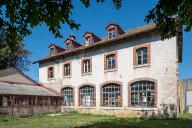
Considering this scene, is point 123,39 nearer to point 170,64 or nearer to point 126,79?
point 126,79

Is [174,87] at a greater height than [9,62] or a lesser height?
lesser

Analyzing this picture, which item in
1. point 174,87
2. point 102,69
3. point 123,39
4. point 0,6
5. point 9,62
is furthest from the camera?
point 9,62

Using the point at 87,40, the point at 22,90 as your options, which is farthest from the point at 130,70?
the point at 22,90

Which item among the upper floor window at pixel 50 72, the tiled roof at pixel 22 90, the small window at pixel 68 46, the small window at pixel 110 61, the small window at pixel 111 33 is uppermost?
the small window at pixel 111 33

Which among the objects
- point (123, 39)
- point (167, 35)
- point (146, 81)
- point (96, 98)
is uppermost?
point (123, 39)

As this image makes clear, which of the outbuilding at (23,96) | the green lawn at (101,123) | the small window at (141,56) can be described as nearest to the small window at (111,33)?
the small window at (141,56)

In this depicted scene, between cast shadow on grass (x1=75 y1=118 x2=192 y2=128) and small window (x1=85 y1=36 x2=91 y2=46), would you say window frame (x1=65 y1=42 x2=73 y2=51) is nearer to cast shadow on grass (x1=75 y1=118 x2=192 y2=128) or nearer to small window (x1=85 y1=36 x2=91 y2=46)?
small window (x1=85 y1=36 x2=91 y2=46)

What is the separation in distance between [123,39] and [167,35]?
1585 cm

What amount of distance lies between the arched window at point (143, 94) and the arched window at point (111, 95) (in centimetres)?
149

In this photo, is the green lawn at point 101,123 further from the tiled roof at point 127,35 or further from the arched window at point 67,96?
the arched window at point 67,96

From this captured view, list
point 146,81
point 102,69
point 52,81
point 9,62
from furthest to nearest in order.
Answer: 1. point 9,62
2. point 52,81
3. point 102,69
4. point 146,81

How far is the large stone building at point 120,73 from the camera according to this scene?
21.7m

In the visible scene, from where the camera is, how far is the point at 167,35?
9008mm

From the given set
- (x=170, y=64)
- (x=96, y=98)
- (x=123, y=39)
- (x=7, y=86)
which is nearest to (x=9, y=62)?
(x=7, y=86)
